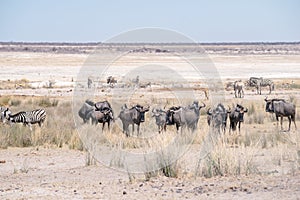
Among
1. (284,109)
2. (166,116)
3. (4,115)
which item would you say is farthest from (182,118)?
(4,115)

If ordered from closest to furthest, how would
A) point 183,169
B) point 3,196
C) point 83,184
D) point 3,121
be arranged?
1. point 3,196
2. point 83,184
3. point 183,169
4. point 3,121

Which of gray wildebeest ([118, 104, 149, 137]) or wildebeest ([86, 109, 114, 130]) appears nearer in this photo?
gray wildebeest ([118, 104, 149, 137])

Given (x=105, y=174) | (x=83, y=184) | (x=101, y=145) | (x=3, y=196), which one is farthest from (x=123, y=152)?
(x=3, y=196)

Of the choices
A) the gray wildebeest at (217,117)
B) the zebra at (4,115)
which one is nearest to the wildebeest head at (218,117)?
the gray wildebeest at (217,117)

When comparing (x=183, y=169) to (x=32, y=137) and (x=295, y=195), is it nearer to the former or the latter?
(x=295, y=195)

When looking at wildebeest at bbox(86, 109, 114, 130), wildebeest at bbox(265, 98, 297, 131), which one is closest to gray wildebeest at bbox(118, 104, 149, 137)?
wildebeest at bbox(86, 109, 114, 130)

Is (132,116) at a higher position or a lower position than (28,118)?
higher

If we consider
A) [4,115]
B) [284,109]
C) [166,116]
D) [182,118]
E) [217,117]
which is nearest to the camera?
[182,118]

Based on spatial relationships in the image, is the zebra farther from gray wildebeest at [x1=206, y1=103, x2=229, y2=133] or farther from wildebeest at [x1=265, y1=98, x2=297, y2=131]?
wildebeest at [x1=265, y1=98, x2=297, y2=131]

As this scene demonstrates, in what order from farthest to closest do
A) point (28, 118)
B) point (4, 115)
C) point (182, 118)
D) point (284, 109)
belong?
point (4, 115) < point (284, 109) < point (28, 118) < point (182, 118)

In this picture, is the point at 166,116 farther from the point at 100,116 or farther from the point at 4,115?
the point at 4,115

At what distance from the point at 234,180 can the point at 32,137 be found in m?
9.46

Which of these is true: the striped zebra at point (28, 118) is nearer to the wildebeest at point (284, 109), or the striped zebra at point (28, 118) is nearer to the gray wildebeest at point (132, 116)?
the gray wildebeest at point (132, 116)

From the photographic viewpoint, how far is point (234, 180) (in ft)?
39.4
